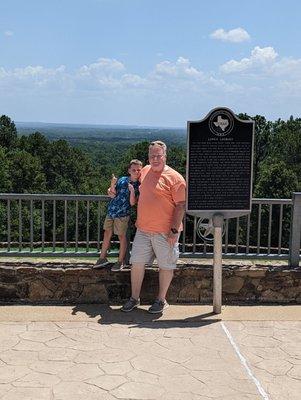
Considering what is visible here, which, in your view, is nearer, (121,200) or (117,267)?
(121,200)

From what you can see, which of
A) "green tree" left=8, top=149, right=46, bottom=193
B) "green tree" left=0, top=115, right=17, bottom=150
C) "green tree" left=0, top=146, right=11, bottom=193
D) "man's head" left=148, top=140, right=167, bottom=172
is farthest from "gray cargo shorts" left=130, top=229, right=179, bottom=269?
"green tree" left=0, top=115, right=17, bottom=150

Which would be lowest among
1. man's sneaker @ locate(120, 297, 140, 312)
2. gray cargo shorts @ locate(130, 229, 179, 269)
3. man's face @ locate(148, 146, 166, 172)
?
man's sneaker @ locate(120, 297, 140, 312)

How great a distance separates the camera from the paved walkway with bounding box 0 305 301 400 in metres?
3.89

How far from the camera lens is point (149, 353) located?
4.58m

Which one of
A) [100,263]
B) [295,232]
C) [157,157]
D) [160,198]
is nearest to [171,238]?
[160,198]

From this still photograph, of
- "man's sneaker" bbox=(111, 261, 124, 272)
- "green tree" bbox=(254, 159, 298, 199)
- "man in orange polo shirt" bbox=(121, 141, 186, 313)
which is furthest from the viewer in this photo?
"green tree" bbox=(254, 159, 298, 199)

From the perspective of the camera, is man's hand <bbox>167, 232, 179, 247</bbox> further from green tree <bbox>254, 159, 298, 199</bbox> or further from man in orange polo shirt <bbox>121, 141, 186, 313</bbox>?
green tree <bbox>254, 159, 298, 199</bbox>

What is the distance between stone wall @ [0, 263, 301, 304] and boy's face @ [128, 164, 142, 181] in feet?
3.65

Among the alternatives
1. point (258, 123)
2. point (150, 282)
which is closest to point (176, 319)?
point (150, 282)

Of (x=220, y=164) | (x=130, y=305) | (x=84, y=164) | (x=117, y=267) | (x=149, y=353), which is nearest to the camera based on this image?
(x=149, y=353)

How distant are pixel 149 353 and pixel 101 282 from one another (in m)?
1.72

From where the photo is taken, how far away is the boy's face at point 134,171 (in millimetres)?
5883

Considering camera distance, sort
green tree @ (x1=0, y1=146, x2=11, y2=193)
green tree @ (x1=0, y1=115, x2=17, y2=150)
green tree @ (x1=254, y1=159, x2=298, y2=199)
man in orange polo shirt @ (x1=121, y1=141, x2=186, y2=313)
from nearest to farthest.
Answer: man in orange polo shirt @ (x1=121, y1=141, x2=186, y2=313) → green tree @ (x1=254, y1=159, x2=298, y2=199) → green tree @ (x1=0, y1=146, x2=11, y2=193) → green tree @ (x1=0, y1=115, x2=17, y2=150)

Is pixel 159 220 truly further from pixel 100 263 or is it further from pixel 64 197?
pixel 64 197
